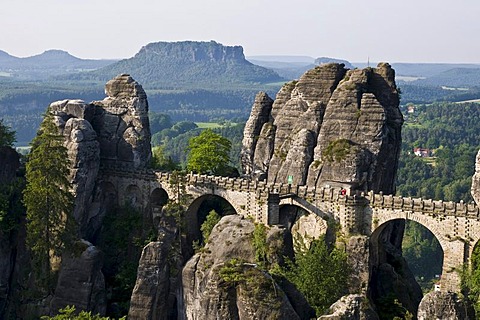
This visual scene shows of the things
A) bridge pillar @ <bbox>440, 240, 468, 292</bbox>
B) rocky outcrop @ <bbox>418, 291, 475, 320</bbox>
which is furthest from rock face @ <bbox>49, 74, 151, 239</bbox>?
rocky outcrop @ <bbox>418, 291, 475, 320</bbox>

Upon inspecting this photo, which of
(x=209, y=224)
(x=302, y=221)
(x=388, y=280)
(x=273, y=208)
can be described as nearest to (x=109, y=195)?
(x=209, y=224)

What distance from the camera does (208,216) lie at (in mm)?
59500

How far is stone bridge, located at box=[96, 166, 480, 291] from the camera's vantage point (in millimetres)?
51969

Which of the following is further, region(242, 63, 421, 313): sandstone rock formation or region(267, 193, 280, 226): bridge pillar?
region(267, 193, 280, 226): bridge pillar

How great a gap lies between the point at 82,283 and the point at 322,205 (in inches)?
724

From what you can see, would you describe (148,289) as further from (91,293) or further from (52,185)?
(52,185)

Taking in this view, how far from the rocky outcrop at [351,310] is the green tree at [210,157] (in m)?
34.2

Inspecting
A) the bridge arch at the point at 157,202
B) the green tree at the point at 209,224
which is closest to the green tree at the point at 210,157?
the bridge arch at the point at 157,202

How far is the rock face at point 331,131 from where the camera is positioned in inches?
2319

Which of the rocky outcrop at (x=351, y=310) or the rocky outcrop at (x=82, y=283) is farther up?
the rocky outcrop at (x=351, y=310)

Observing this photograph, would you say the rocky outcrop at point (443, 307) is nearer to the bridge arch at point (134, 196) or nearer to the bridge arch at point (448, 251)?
the bridge arch at point (448, 251)

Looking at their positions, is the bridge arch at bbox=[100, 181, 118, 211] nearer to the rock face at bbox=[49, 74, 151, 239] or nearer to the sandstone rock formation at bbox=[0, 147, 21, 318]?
the rock face at bbox=[49, 74, 151, 239]

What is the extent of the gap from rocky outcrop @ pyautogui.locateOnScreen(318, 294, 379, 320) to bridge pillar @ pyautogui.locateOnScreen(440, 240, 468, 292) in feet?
63.5

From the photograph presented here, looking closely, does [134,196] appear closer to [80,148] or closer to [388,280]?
[80,148]
